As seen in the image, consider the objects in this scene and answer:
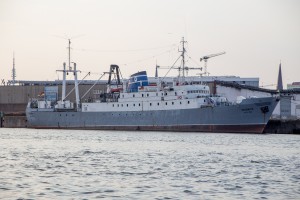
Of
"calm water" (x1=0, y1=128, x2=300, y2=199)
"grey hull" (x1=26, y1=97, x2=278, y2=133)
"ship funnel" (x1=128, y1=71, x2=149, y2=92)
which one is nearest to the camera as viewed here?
"calm water" (x1=0, y1=128, x2=300, y2=199)

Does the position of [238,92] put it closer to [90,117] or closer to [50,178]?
[90,117]

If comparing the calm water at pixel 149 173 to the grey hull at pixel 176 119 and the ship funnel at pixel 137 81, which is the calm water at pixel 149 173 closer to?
the grey hull at pixel 176 119

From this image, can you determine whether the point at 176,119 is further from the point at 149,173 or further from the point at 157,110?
the point at 149,173

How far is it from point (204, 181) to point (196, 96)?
46291 millimetres

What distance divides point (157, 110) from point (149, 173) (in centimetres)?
4584

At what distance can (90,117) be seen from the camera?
80438mm

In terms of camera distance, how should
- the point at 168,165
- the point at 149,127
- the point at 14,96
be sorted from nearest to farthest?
1. the point at 168,165
2. the point at 149,127
3. the point at 14,96

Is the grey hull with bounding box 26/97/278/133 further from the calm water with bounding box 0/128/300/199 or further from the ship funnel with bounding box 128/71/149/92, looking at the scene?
the calm water with bounding box 0/128/300/199

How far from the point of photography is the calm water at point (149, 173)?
71.8 ft

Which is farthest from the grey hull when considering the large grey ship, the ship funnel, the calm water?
the calm water

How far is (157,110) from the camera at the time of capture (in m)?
73.1

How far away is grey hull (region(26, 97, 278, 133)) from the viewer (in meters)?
65.5

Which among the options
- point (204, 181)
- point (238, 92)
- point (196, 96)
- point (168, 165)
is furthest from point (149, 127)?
point (204, 181)

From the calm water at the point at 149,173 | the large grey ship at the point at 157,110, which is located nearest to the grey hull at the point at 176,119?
the large grey ship at the point at 157,110
